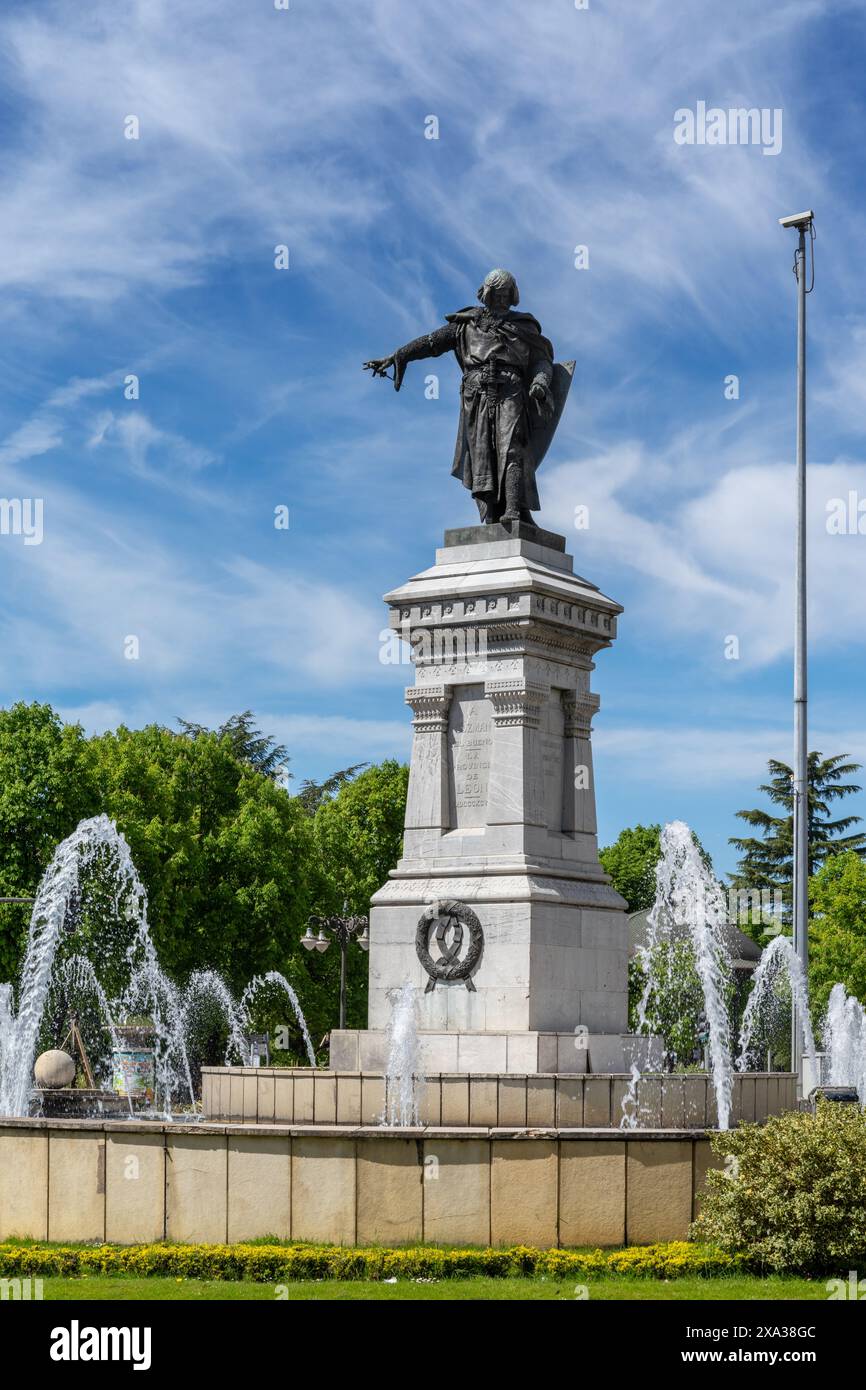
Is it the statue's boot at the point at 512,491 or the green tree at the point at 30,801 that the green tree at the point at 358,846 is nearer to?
the green tree at the point at 30,801

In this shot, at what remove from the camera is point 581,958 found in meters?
19.6

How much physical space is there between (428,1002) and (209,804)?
3357 cm

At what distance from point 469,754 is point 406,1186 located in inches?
251

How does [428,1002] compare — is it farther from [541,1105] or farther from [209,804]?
[209,804]

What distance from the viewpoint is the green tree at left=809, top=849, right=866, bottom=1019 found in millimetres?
55781

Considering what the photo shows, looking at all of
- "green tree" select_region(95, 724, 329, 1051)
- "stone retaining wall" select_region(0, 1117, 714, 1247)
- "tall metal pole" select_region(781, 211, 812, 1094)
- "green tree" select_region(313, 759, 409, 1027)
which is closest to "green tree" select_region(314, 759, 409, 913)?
"green tree" select_region(313, 759, 409, 1027)

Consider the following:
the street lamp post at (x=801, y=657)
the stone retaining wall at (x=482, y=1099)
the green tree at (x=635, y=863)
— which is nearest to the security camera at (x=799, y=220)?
the street lamp post at (x=801, y=657)

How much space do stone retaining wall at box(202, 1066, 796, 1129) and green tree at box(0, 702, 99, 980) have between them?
74.6 ft

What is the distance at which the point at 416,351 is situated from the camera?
22141 mm

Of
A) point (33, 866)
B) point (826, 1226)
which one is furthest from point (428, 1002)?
point (33, 866)

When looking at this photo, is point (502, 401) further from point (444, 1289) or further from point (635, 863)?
point (635, 863)

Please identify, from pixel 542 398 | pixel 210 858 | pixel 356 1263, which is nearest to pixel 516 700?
pixel 542 398

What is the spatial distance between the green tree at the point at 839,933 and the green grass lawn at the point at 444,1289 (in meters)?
42.8

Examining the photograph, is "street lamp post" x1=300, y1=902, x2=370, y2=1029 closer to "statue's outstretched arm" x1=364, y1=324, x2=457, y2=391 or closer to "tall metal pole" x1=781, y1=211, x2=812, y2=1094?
"tall metal pole" x1=781, y1=211, x2=812, y2=1094
